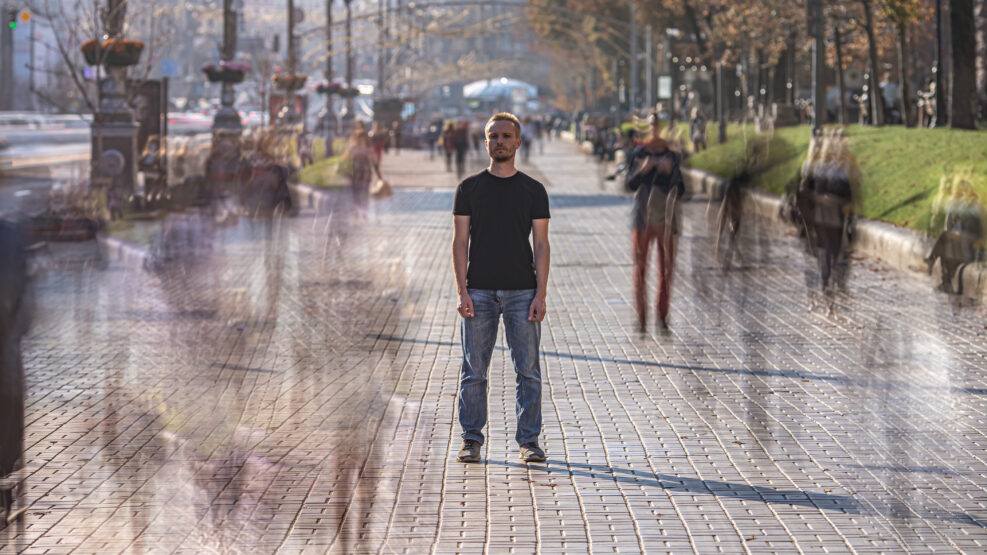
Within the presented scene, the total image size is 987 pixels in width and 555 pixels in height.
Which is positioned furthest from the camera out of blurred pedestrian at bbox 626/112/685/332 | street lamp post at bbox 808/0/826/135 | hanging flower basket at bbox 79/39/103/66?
street lamp post at bbox 808/0/826/135

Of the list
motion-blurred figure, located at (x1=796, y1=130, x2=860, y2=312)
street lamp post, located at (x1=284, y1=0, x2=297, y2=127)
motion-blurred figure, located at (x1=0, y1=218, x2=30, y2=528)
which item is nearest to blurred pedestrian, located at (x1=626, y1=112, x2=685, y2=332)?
motion-blurred figure, located at (x1=796, y1=130, x2=860, y2=312)

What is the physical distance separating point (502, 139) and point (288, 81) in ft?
140

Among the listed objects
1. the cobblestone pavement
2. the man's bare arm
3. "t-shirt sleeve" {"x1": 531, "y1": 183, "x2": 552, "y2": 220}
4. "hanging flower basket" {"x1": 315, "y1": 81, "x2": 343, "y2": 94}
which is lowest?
the cobblestone pavement

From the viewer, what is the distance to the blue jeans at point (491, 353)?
311 inches

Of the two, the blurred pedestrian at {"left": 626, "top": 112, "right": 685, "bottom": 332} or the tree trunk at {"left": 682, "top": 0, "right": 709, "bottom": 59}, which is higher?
the tree trunk at {"left": 682, "top": 0, "right": 709, "bottom": 59}

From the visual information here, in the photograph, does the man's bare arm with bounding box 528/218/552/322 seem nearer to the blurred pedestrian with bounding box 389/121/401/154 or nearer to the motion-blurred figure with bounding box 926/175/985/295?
the motion-blurred figure with bounding box 926/175/985/295

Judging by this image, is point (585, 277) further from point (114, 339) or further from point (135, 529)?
point (135, 529)

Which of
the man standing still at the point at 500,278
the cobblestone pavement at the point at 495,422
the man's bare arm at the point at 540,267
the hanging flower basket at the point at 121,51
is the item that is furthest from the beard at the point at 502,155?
the hanging flower basket at the point at 121,51

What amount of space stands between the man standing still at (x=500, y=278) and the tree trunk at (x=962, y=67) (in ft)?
67.8

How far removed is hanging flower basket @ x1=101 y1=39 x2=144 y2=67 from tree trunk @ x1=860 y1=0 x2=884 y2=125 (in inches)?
677

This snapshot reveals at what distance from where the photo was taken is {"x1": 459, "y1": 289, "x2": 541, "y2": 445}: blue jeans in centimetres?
790

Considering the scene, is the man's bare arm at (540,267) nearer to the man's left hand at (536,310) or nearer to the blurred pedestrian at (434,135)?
the man's left hand at (536,310)

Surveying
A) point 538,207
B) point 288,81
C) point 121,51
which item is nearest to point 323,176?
point 288,81

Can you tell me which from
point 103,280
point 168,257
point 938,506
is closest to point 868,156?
point 168,257
